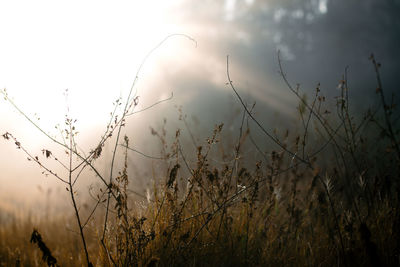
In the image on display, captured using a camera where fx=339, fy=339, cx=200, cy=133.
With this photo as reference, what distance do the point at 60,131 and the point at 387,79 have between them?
32577mm

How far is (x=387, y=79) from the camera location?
29344mm

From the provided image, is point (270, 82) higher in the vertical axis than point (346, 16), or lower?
lower

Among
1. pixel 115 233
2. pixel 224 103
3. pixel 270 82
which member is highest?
pixel 270 82

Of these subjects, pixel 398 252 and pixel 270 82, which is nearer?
pixel 398 252

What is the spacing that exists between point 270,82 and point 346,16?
11.6m

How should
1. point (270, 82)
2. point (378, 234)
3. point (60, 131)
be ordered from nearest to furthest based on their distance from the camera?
point (60, 131)
point (378, 234)
point (270, 82)

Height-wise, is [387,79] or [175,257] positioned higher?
[387,79]

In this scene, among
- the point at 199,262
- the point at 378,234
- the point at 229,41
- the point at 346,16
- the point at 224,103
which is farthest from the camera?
the point at 346,16

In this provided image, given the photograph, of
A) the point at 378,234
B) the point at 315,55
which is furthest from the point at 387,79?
the point at 378,234

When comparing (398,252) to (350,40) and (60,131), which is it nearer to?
(60,131)

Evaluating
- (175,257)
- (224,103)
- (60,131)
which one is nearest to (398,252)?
(175,257)

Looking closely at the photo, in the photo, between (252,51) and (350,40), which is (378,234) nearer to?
(252,51)

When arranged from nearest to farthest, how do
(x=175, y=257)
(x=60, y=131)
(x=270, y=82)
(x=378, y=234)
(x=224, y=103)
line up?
1. (x=60, y=131)
2. (x=175, y=257)
3. (x=378, y=234)
4. (x=224, y=103)
5. (x=270, y=82)

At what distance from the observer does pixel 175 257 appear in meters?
2.11
